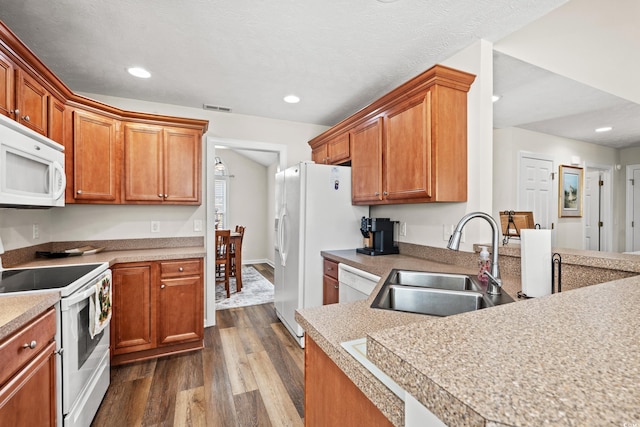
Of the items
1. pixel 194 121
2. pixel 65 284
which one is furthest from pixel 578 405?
pixel 194 121

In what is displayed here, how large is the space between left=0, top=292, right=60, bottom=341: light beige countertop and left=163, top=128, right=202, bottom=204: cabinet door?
1.60 metres

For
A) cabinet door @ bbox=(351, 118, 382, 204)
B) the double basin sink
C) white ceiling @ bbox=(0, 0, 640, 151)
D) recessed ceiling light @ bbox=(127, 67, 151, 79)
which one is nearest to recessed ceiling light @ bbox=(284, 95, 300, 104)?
white ceiling @ bbox=(0, 0, 640, 151)

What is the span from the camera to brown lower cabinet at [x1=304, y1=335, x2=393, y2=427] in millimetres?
759

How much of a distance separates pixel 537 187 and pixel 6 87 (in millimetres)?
5414

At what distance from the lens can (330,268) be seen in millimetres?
2768

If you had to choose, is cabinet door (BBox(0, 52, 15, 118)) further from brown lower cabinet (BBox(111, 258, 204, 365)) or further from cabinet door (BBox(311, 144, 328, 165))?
cabinet door (BBox(311, 144, 328, 165))

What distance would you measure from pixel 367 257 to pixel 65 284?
203cm

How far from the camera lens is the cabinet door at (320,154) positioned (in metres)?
3.52

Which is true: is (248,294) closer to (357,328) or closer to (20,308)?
(20,308)

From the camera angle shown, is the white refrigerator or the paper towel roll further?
the white refrigerator

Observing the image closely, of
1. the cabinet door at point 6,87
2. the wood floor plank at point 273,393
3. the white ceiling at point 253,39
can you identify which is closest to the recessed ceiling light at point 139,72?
the white ceiling at point 253,39

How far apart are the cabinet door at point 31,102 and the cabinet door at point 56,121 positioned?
0.05m

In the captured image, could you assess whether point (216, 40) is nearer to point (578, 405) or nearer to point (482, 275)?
point (482, 275)

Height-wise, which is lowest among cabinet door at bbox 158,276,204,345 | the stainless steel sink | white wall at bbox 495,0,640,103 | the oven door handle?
cabinet door at bbox 158,276,204,345
